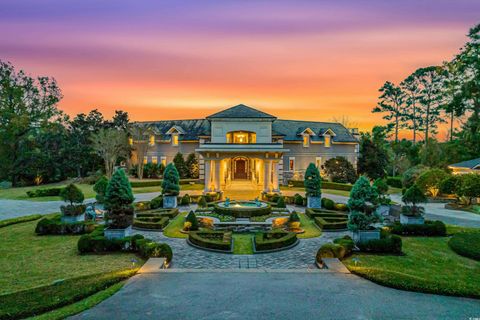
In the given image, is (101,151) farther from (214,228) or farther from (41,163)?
(214,228)

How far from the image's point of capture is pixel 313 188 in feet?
84.6

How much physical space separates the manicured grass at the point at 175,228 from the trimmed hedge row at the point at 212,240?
1694mm

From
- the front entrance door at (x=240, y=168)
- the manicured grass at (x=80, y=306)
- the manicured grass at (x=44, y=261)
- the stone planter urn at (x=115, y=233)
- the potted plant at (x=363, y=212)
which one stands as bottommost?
the manicured grass at (x=44, y=261)

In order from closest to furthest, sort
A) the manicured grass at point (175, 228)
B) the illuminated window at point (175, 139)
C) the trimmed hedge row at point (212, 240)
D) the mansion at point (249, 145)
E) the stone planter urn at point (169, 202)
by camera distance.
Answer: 1. the trimmed hedge row at point (212, 240)
2. the manicured grass at point (175, 228)
3. the stone planter urn at point (169, 202)
4. the mansion at point (249, 145)
5. the illuminated window at point (175, 139)

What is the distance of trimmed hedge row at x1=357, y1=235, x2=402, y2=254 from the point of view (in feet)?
45.1

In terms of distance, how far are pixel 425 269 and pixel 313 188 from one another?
1404 cm

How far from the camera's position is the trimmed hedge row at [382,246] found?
1373cm

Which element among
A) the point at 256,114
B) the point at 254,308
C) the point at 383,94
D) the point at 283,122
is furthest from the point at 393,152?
the point at 254,308

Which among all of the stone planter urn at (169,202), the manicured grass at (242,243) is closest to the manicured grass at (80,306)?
the manicured grass at (242,243)

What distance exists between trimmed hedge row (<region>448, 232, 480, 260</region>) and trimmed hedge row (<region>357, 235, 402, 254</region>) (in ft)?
10.5

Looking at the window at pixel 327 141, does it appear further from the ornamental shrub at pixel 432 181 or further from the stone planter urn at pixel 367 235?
the stone planter urn at pixel 367 235

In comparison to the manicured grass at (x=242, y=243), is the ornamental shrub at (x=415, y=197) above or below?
above

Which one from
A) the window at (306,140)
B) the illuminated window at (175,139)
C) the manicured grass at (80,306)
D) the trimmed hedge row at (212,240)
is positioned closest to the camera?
the manicured grass at (80,306)

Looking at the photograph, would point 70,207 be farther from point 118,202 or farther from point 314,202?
point 314,202
